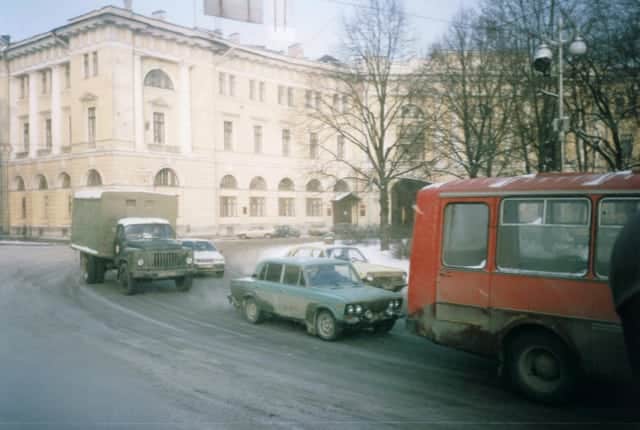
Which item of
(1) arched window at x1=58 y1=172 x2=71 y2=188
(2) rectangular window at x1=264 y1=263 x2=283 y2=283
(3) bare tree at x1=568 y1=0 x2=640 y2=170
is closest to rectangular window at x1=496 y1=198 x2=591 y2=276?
(2) rectangular window at x1=264 y1=263 x2=283 y2=283

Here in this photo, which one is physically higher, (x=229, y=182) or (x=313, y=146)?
(x=313, y=146)

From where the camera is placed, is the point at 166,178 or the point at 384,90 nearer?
the point at 384,90

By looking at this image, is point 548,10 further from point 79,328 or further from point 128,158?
point 128,158

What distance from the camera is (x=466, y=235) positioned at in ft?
25.6

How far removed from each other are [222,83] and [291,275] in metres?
39.1

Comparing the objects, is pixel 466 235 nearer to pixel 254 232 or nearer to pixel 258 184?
pixel 258 184

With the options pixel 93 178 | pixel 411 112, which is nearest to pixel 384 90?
pixel 411 112

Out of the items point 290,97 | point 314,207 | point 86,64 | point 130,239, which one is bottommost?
point 130,239

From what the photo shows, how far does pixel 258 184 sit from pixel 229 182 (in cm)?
289

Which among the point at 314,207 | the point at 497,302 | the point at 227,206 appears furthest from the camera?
the point at 227,206

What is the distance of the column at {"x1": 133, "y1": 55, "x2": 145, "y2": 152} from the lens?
147 feet

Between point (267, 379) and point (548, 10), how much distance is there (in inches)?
761

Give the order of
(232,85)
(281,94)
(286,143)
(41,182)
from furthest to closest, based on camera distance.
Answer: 1. (41,182)
2. (232,85)
3. (286,143)
4. (281,94)

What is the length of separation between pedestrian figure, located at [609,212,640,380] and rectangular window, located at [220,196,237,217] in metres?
46.2
